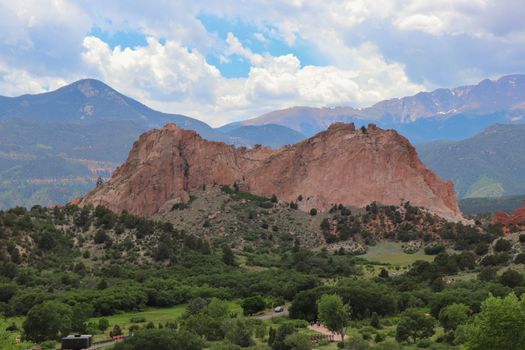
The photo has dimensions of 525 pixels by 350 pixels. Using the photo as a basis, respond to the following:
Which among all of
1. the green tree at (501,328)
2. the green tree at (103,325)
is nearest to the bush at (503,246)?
the green tree at (103,325)

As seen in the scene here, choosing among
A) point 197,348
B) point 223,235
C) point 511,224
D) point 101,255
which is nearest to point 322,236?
point 223,235

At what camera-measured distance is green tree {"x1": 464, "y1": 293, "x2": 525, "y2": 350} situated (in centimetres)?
4606

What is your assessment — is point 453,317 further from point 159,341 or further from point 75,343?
point 75,343

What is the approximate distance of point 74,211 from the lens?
14500 centimetres

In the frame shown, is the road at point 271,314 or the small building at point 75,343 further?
the road at point 271,314

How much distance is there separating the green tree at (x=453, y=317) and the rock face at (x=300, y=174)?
321ft

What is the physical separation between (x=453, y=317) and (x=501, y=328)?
2604cm

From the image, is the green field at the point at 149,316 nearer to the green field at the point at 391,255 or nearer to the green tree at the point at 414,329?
the green tree at the point at 414,329

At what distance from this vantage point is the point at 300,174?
185 metres

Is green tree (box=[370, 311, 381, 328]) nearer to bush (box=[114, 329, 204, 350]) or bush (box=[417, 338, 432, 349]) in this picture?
bush (box=[417, 338, 432, 349])

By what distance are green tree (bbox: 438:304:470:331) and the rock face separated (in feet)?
321

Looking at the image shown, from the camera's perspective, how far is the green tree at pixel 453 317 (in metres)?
71.1

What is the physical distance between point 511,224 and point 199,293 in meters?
93.3

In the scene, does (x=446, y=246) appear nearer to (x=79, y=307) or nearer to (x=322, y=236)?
(x=322, y=236)
